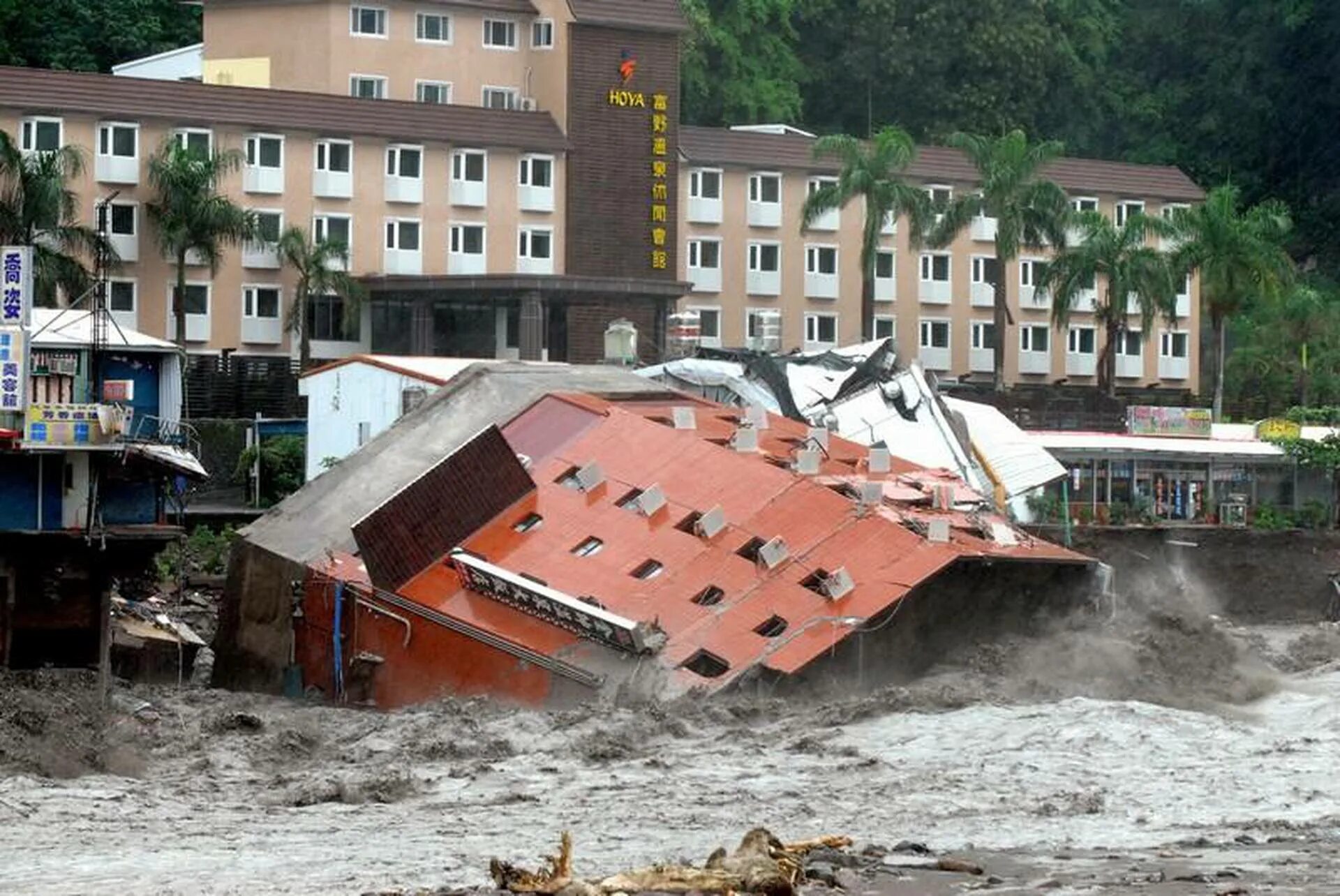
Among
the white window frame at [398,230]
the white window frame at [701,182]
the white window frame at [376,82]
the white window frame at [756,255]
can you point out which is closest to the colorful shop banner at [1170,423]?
the white window frame at [756,255]

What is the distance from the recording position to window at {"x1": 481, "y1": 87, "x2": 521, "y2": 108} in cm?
8562

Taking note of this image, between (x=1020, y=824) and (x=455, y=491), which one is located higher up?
(x=455, y=491)

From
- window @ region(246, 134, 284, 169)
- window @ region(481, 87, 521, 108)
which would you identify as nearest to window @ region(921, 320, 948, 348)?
window @ region(481, 87, 521, 108)

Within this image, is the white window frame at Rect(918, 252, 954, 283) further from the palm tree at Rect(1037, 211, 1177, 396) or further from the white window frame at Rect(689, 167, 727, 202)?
the white window frame at Rect(689, 167, 727, 202)

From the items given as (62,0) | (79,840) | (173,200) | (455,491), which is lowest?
(79,840)

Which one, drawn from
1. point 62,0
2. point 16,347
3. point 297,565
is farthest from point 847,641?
point 62,0

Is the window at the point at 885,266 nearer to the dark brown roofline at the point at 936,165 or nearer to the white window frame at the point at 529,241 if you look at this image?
the dark brown roofline at the point at 936,165

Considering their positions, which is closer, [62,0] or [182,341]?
[182,341]

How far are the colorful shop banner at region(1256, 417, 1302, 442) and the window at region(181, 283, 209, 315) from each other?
28.0 m

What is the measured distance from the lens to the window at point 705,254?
287ft

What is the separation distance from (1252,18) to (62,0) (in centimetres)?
4290

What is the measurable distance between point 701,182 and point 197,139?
53.5 ft

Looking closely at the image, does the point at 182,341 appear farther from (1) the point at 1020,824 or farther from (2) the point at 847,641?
(1) the point at 1020,824

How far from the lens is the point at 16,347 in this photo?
44312 mm
